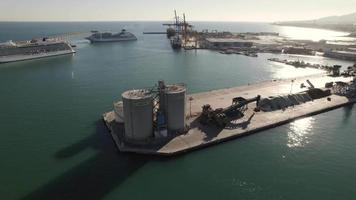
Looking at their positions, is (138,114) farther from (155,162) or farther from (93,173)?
(93,173)

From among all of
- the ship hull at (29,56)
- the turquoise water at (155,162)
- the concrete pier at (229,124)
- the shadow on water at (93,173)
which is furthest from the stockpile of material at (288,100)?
the ship hull at (29,56)

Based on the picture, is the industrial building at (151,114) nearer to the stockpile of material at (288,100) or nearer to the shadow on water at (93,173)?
the shadow on water at (93,173)

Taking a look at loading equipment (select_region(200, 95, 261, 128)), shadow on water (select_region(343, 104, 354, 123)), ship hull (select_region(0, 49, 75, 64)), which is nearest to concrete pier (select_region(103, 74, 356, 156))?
loading equipment (select_region(200, 95, 261, 128))

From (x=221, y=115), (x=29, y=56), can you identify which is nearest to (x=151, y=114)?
(x=221, y=115)

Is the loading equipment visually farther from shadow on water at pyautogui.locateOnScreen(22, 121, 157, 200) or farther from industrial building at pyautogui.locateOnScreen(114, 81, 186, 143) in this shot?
shadow on water at pyautogui.locateOnScreen(22, 121, 157, 200)

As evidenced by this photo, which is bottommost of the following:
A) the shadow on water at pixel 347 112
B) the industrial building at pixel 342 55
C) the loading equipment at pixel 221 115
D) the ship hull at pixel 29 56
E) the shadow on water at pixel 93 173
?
the shadow on water at pixel 93 173

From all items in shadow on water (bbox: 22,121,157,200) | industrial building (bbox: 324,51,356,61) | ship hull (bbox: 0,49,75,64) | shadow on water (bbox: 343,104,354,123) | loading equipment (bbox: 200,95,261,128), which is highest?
industrial building (bbox: 324,51,356,61)

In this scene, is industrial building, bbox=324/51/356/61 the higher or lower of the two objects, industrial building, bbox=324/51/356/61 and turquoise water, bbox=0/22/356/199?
the higher
